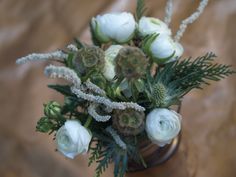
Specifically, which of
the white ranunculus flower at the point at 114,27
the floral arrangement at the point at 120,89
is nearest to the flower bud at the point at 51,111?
the floral arrangement at the point at 120,89

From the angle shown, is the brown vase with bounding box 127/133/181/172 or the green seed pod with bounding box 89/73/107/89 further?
the brown vase with bounding box 127/133/181/172

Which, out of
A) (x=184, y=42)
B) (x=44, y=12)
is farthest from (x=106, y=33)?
(x=44, y=12)

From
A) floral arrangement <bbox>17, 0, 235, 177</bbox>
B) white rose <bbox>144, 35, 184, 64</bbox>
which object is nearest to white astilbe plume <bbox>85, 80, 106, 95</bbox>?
floral arrangement <bbox>17, 0, 235, 177</bbox>

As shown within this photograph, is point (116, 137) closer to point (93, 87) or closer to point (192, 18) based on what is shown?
point (93, 87)

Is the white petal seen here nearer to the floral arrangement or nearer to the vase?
the floral arrangement

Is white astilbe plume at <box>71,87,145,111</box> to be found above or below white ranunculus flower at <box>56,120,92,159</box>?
above

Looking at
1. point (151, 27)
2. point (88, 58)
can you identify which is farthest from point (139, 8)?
point (88, 58)

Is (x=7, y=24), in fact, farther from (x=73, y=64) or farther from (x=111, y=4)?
(x=73, y=64)

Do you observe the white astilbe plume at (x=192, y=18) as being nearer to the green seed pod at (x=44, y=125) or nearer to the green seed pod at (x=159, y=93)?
the green seed pod at (x=159, y=93)
